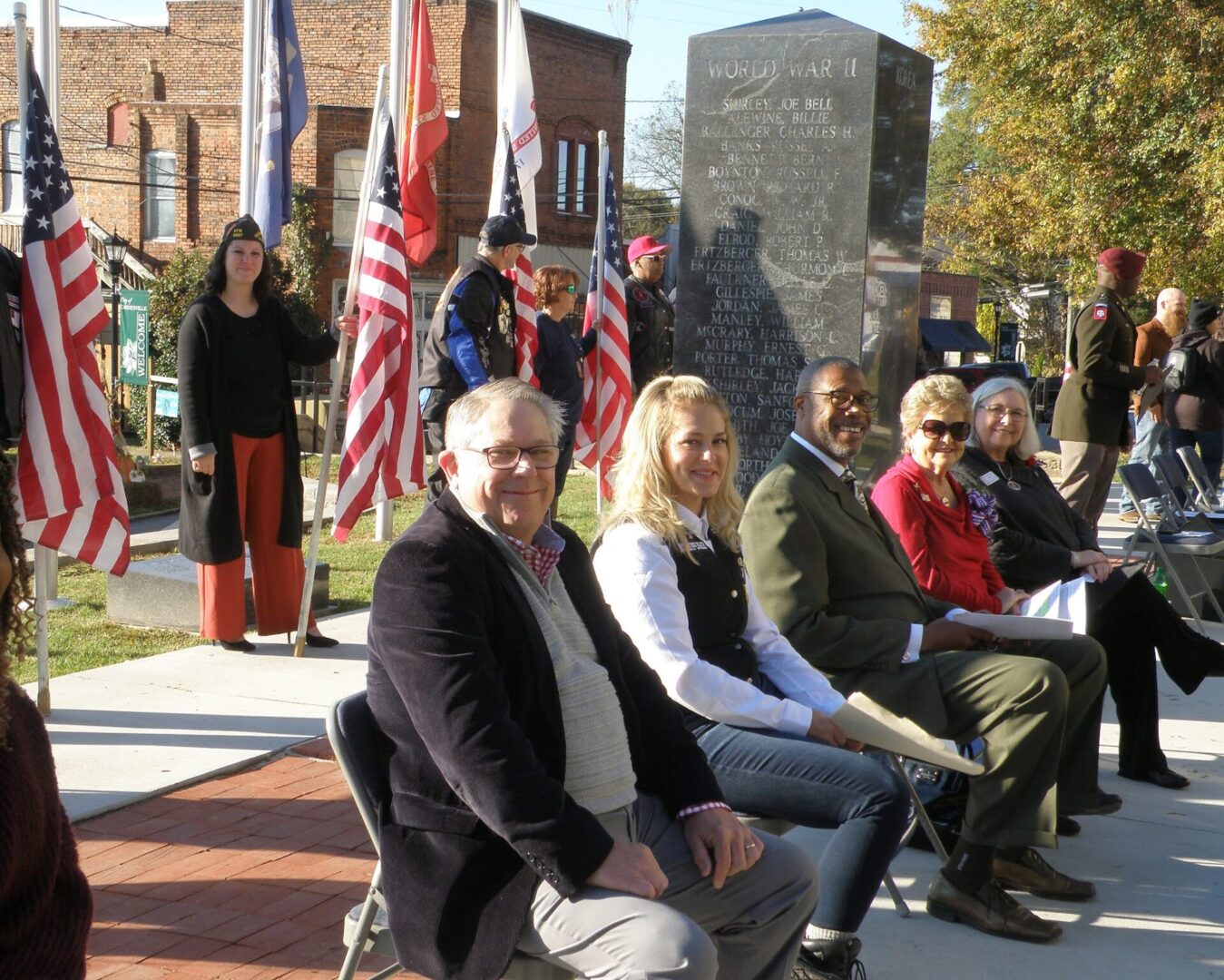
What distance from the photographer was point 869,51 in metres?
6.90

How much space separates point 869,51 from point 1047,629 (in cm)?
353

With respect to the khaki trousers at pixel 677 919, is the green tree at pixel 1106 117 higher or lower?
higher

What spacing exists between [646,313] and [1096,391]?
3.94 meters

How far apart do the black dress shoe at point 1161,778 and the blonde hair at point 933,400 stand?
1696mm

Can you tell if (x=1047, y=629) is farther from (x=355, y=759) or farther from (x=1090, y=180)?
(x=1090, y=180)

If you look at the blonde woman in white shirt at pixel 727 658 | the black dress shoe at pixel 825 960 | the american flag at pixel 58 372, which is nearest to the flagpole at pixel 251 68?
the american flag at pixel 58 372

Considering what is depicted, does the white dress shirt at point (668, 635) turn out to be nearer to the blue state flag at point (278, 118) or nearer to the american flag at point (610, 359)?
the blue state flag at point (278, 118)

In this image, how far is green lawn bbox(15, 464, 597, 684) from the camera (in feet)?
23.1

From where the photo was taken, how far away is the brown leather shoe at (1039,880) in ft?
14.6

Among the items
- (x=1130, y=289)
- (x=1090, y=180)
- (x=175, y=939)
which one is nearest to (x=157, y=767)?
(x=175, y=939)

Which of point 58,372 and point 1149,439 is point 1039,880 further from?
point 1149,439

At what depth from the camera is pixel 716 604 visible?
3.89 m

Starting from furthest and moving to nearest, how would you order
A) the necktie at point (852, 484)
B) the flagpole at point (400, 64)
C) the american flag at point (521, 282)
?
the flagpole at point (400, 64)
the american flag at point (521, 282)
the necktie at point (852, 484)

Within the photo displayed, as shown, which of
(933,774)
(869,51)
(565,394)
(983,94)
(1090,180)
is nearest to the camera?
(933,774)
